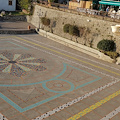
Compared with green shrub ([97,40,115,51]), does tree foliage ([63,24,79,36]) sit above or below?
above

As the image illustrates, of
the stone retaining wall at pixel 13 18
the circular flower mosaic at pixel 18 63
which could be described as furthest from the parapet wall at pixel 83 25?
the circular flower mosaic at pixel 18 63

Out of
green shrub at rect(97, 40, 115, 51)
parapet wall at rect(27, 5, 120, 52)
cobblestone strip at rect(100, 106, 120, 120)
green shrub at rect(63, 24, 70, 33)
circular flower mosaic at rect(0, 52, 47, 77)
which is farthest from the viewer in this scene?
green shrub at rect(63, 24, 70, 33)

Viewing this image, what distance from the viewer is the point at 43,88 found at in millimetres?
15430

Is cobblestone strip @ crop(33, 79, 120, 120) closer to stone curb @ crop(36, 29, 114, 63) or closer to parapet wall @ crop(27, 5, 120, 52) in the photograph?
stone curb @ crop(36, 29, 114, 63)

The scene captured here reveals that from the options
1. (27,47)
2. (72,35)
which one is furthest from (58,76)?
(72,35)

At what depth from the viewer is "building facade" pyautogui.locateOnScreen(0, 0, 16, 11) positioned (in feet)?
150

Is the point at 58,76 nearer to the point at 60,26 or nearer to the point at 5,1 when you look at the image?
the point at 60,26

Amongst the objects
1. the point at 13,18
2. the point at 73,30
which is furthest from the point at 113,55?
the point at 13,18

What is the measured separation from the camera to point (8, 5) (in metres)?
46.4

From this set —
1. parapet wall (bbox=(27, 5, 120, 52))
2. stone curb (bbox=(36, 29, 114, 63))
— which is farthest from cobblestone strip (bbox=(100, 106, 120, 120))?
parapet wall (bbox=(27, 5, 120, 52))

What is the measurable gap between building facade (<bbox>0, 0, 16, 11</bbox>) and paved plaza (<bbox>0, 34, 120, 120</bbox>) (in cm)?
2291

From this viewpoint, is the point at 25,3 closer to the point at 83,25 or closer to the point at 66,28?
the point at 66,28

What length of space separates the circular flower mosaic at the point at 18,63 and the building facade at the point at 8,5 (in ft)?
89.2

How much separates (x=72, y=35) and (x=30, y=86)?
53.9ft
